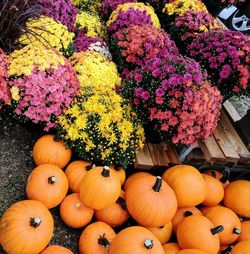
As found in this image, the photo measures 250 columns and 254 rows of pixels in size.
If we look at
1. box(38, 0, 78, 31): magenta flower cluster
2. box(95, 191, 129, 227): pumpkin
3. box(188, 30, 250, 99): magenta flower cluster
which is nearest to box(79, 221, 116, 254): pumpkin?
box(95, 191, 129, 227): pumpkin

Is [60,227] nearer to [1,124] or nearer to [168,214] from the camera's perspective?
[168,214]

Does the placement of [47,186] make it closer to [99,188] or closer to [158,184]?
[99,188]

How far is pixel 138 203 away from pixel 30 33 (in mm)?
1563

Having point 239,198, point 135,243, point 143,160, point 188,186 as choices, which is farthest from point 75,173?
point 239,198

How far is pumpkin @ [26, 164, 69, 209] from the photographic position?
2418mm

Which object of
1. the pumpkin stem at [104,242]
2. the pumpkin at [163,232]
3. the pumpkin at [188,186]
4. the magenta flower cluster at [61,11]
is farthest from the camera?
the magenta flower cluster at [61,11]

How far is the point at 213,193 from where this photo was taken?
2.98 m

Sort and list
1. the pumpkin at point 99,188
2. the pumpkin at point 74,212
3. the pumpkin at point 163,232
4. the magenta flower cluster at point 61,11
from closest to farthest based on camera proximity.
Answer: the pumpkin at point 99,188 < the pumpkin at point 74,212 < the pumpkin at point 163,232 < the magenta flower cluster at point 61,11

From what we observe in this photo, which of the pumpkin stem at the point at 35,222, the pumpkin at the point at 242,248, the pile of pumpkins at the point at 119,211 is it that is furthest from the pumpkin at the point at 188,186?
the pumpkin stem at the point at 35,222

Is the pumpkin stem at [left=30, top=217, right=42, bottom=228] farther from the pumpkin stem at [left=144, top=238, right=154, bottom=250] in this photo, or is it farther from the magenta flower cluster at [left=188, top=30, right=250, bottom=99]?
the magenta flower cluster at [left=188, top=30, right=250, bottom=99]

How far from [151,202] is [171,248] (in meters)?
0.38

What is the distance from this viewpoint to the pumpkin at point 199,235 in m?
2.46

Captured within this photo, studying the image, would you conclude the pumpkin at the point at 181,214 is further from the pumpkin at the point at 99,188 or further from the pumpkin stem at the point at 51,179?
the pumpkin stem at the point at 51,179

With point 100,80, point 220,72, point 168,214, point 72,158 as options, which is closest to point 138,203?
point 168,214
